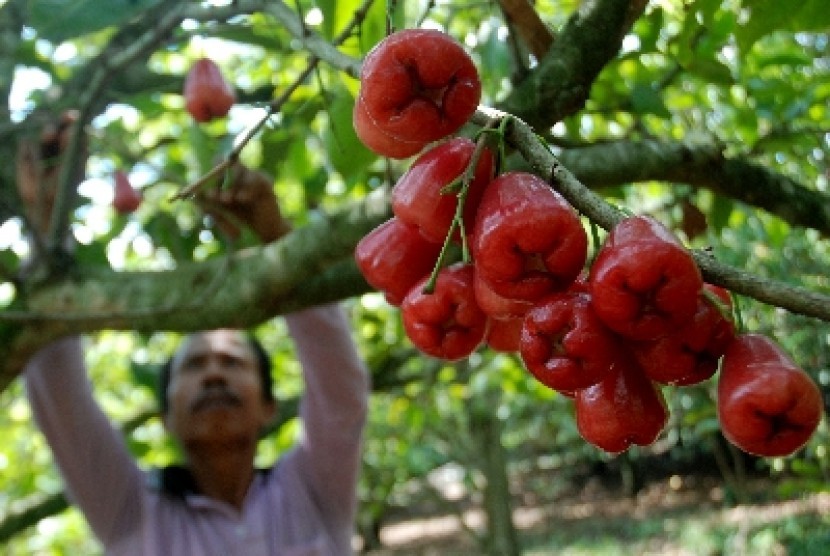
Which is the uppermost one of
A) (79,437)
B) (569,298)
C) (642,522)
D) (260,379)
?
(569,298)

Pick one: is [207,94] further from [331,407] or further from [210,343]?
[331,407]

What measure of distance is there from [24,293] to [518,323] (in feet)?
4.02

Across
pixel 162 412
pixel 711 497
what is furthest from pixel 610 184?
pixel 711 497

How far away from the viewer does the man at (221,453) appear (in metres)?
2.16

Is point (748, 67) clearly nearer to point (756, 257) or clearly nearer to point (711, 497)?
point (756, 257)

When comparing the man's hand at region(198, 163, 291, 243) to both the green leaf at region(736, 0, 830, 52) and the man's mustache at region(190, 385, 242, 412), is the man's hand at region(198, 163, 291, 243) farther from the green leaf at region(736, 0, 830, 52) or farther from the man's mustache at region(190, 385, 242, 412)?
the green leaf at region(736, 0, 830, 52)

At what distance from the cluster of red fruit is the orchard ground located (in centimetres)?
484

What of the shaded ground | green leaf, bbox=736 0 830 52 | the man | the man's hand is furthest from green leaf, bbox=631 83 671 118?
the shaded ground

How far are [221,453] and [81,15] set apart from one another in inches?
46.1

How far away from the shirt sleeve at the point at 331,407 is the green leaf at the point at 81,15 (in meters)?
0.88

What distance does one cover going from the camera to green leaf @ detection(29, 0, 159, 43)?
1.72 metres

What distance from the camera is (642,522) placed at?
979 cm

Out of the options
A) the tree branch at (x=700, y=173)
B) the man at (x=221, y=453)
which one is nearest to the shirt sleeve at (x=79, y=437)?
the man at (x=221, y=453)

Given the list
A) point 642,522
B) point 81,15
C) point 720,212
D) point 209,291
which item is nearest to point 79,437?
point 209,291
